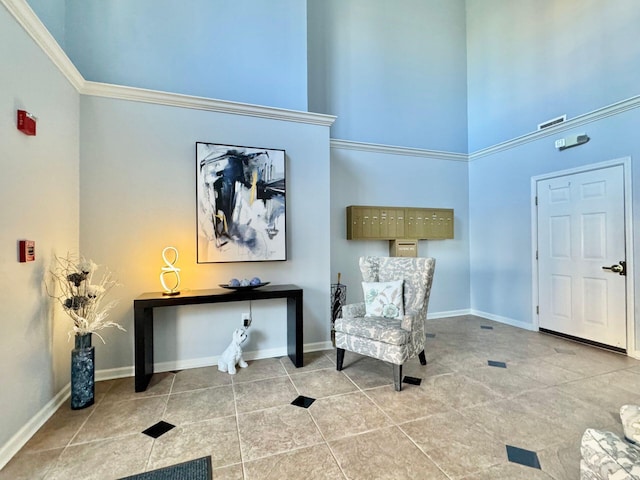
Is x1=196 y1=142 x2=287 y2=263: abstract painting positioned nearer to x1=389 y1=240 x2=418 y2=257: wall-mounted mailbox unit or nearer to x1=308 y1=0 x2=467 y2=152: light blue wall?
x1=308 y1=0 x2=467 y2=152: light blue wall

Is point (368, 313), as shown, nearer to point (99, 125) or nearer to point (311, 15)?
point (99, 125)

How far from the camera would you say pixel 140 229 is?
282 cm

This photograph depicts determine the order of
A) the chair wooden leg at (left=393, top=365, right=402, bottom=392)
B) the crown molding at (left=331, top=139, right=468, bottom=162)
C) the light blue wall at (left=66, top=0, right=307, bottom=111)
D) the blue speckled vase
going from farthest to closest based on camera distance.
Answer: the crown molding at (left=331, top=139, right=468, bottom=162)
the light blue wall at (left=66, top=0, right=307, bottom=111)
the chair wooden leg at (left=393, top=365, right=402, bottom=392)
the blue speckled vase

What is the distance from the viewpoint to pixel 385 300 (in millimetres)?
2930

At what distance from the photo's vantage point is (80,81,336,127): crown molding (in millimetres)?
2699

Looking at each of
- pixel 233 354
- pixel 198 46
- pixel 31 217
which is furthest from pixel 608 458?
pixel 198 46

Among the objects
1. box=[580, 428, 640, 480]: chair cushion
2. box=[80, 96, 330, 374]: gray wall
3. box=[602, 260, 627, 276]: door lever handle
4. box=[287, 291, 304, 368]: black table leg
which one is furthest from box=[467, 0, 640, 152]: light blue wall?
box=[287, 291, 304, 368]: black table leg

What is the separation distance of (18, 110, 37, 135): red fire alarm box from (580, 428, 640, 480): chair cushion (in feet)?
11.2

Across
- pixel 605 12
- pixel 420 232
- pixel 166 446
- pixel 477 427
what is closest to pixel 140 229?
pixel 166 446

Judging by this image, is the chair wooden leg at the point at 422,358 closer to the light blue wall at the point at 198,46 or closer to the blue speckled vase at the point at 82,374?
the blue speckled vase at the point at 82,374

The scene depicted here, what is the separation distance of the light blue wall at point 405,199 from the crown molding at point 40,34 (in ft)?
9.42

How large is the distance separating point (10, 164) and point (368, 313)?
288 cm

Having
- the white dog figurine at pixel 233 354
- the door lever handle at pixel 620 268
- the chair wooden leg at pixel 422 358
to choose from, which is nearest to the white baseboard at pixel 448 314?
the chair wooden leg at pixel 422 358

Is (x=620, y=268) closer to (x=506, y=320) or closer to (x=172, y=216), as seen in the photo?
(x=506, y=320)
